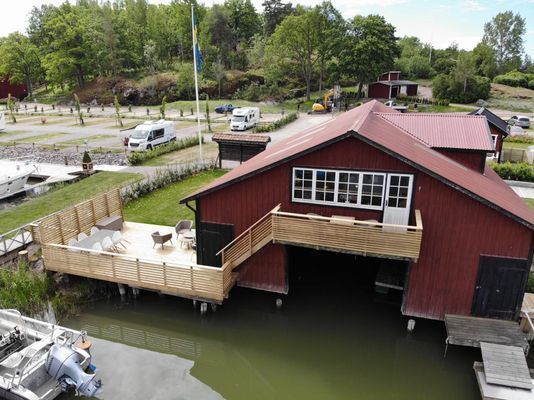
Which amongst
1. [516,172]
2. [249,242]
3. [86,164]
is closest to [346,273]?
[249,242]

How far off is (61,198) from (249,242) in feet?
52.4

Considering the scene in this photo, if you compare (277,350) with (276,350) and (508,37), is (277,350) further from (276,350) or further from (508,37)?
(508,37)

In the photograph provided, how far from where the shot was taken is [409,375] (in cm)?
1267

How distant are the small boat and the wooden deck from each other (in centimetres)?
1054

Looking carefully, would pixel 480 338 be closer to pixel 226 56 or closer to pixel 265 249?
pixel 265 249

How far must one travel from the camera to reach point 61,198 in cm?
2522

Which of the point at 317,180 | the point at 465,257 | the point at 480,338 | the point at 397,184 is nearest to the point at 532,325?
the point at 480,338

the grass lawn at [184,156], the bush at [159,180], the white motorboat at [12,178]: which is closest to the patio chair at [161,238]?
the bush at [159,180]

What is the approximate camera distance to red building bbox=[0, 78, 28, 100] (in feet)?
280

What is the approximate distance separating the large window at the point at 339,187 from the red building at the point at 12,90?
301 feet

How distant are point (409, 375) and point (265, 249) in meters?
6.28

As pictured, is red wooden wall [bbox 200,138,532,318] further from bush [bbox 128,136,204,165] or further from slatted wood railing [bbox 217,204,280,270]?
bush [bbox 128,136,204,165]

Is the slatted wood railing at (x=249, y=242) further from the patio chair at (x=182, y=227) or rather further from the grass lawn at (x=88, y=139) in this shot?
the grass lawn at (x=88, y=139)

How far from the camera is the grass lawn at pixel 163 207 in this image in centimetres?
2239
